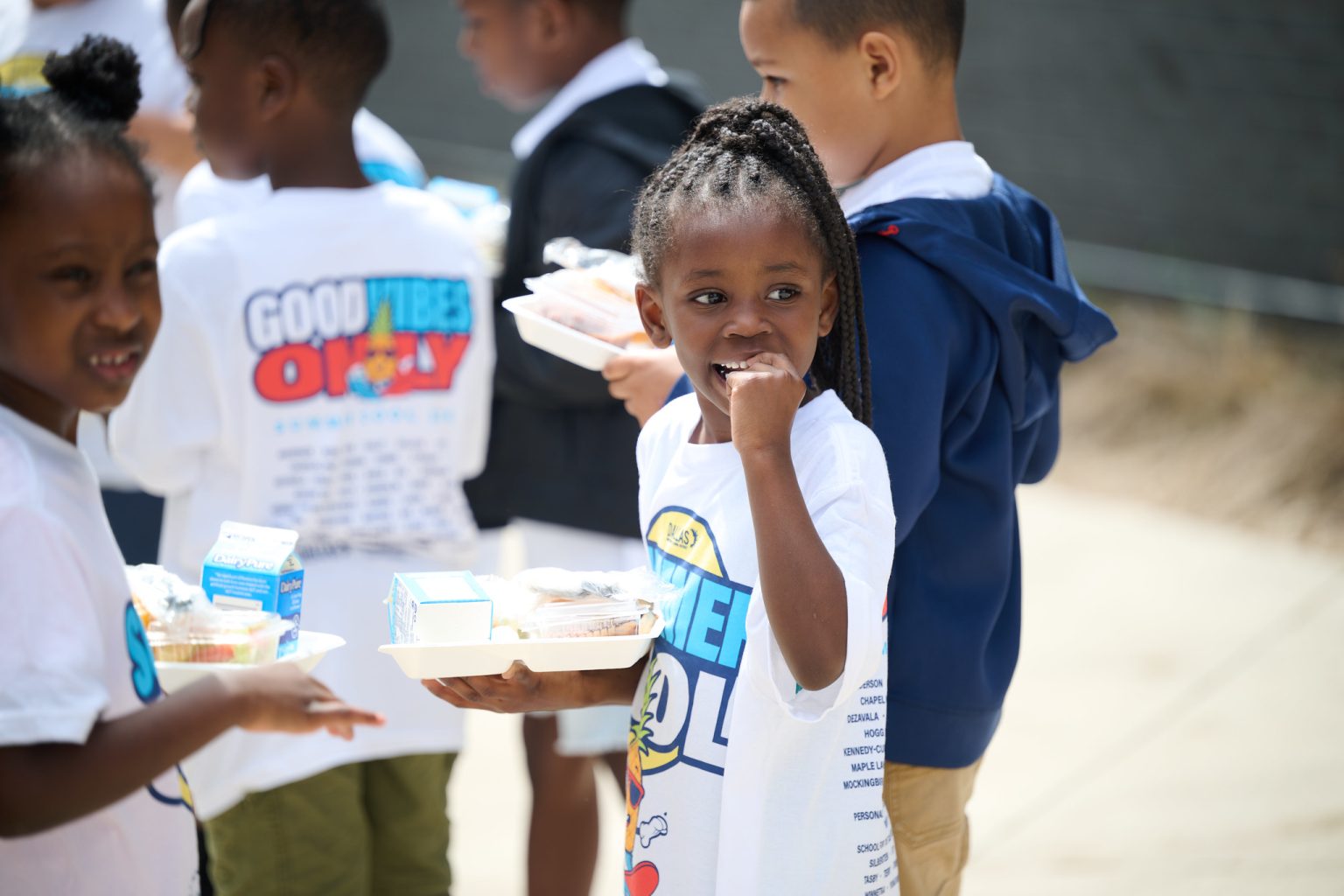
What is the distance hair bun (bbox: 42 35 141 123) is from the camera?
6.40 ft

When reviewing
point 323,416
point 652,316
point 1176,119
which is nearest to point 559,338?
point 652,316

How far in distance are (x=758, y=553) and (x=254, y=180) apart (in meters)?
1.72

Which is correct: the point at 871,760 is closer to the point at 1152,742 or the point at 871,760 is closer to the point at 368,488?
the point at 368,488

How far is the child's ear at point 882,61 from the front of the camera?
221cm

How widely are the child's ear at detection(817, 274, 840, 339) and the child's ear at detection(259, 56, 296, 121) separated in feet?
4.44

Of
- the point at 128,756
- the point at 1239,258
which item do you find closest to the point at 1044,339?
the point at 128,756

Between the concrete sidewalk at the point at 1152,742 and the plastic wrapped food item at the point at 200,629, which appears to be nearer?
the plastic wrapped food item at the point at 200,629

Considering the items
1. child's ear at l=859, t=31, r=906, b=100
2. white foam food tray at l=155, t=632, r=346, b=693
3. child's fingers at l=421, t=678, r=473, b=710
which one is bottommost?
child's fingers at l=421, t=678, r=473, b=710

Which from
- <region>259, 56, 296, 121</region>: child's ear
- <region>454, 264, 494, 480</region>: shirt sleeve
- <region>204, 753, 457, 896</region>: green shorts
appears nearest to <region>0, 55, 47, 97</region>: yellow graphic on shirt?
<region>259, 56, 296, 121</region>: child's ear

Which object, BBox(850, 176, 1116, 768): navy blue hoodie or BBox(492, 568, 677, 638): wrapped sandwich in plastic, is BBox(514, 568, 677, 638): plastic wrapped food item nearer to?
BBox(492, 568, 677, 638): wrapped sandwich in plastic

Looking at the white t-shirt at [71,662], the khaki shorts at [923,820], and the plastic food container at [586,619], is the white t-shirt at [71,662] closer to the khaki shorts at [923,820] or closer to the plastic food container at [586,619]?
the plastic food container at [586,619]

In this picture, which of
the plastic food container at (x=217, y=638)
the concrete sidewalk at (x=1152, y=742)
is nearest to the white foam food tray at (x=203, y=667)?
the plastic food container at (x=217, y=638)

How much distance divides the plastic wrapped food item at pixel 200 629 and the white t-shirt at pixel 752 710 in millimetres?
519

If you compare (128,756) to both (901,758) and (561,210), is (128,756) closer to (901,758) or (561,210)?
→ (901,758)
